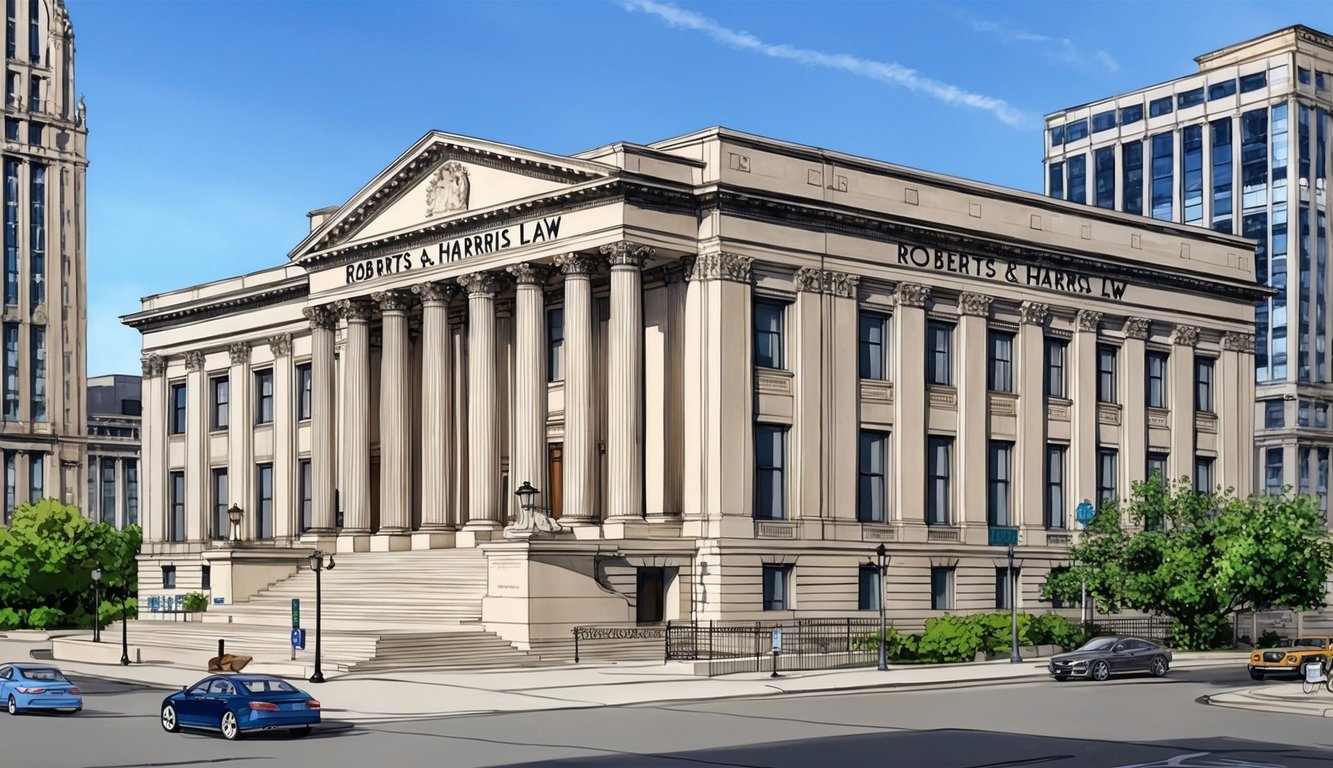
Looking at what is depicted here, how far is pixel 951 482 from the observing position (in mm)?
70312

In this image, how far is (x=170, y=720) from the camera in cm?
3516

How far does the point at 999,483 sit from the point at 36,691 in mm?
42720

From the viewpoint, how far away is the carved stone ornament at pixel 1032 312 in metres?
72.3

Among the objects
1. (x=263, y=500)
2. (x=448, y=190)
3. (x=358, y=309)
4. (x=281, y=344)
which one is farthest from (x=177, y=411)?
(x=448, y=190)

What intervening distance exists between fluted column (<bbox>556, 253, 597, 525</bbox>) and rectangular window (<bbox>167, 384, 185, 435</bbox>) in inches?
1455

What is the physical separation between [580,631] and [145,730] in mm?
22958

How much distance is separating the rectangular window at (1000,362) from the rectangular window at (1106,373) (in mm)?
5532

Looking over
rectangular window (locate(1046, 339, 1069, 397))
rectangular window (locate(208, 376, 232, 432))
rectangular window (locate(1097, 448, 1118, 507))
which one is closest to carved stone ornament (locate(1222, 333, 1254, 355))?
rectangular window (locate(1097, 448, 1118, 507))

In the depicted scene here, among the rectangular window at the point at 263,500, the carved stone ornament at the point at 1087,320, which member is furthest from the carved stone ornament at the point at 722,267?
the rectangular window at the point at 263,500

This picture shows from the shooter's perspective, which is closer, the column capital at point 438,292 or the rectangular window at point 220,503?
the column capital at point 438,292

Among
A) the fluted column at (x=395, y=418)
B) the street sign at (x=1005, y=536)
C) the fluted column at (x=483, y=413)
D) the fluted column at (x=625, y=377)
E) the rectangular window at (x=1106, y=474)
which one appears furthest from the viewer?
the rectangular window at (x=1106, y=474)

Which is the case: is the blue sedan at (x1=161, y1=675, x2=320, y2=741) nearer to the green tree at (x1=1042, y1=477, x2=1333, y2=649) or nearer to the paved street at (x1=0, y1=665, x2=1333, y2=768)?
the paved street at (x1=0, y1=665, x2=1333, y2=768)

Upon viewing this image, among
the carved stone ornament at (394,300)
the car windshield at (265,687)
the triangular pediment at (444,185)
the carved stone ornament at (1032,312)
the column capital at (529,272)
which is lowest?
the car windshield at (265,687)

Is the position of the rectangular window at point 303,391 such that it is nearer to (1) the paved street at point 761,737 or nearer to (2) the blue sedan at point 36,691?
(1) the paved street at point 761,737
